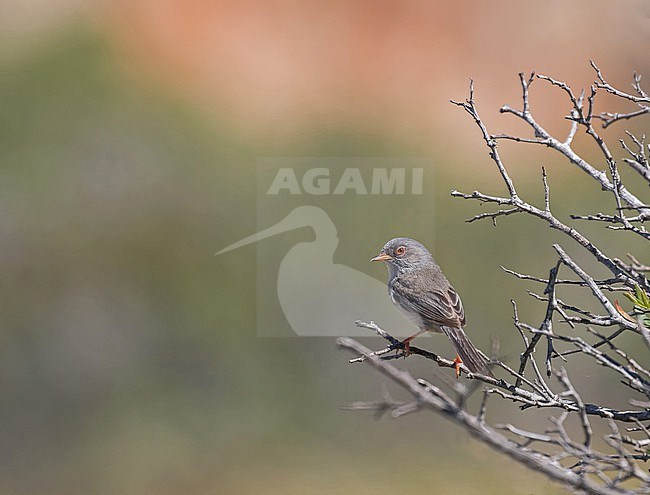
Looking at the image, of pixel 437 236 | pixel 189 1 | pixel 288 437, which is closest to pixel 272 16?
pixel 189 1

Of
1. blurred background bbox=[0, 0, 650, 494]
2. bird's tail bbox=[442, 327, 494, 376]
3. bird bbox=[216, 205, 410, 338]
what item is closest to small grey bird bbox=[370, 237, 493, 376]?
bird's tail bbox=[442, 327, 494, 376]

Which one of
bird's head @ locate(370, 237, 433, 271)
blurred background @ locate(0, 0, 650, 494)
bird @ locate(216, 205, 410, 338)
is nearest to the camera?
bird's head @ locate(370, 237, 433, 271)

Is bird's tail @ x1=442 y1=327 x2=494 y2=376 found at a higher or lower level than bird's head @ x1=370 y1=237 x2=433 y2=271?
lower

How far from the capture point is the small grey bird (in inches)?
146

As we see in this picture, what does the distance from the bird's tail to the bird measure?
14.2ft

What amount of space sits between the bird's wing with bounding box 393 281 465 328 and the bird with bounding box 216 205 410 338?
13.6ft

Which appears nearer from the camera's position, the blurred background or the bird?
the bird

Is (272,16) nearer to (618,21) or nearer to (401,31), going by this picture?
(401,31)

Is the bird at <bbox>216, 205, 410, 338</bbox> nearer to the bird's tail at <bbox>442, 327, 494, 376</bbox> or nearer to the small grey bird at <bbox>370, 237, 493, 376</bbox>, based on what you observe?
the small grey bird at <bbox>370, 237, 493, 376</bbox>

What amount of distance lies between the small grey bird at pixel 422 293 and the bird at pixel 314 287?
401 cm

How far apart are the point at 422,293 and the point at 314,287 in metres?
4.95

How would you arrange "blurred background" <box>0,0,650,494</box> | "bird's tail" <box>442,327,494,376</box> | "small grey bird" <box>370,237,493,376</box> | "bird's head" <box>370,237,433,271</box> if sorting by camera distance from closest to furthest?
"bird's tail" <box>442,327,494,376</box> → "small grey bird" <box>370,237,493,376</box> → "bird's head" <box>370,237,433,271</box> → "blurred background" <box>0,0,650,494</box>

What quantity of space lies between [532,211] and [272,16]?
9.97 metres

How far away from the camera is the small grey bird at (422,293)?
3.70 m
